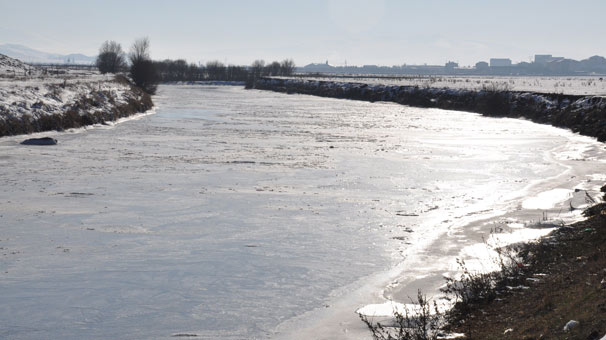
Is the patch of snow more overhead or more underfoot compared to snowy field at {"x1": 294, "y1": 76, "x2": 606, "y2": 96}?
more underfoot

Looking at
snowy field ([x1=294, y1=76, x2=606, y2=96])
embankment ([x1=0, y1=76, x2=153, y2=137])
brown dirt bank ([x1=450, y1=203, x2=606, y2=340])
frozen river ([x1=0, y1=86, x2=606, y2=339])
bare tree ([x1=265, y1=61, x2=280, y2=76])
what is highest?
bare tree ([x1=265, y1=61, x2=280, y2=76])

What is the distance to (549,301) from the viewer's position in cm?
638

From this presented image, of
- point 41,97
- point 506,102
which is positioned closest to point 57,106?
point 41,97

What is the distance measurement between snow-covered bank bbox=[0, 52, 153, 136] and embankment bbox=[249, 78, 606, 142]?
84.8ft

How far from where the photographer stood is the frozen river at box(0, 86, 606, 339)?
23.6ft

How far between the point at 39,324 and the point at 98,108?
97.3 ft

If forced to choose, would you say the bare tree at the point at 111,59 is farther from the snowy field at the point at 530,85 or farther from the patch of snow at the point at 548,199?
the patch of snow at the point at 548,199

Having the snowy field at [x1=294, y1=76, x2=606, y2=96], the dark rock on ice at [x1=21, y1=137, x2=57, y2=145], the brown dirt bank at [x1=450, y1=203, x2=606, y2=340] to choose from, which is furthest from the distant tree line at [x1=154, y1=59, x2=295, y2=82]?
the brown dirt bank at [x1=450, y1=203, x2=606, y2=340]

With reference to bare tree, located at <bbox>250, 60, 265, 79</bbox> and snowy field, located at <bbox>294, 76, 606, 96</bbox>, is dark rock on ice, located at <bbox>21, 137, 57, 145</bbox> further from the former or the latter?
bare tree, located at <bbox>250, 60, 265, 79</bbox>

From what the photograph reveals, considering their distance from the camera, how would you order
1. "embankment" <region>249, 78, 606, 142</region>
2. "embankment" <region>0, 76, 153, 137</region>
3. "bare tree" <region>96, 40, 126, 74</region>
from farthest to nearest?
"bare tree" <region>96, 40, 126, 74</region>
"embankment" <region>249, 78, 606, 142</region>
"embankment" <region>0, 76, 153, 137</region>

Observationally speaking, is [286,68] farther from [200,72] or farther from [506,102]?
[506,102]

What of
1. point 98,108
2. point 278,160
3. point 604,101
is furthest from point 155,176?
point 604,101

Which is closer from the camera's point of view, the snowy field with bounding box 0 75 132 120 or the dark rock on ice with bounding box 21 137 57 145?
the dark rock on ice with bounding box 21 137 57 145

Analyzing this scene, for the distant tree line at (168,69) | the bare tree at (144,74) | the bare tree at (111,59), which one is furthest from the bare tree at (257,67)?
the bare tree at (144,74)
